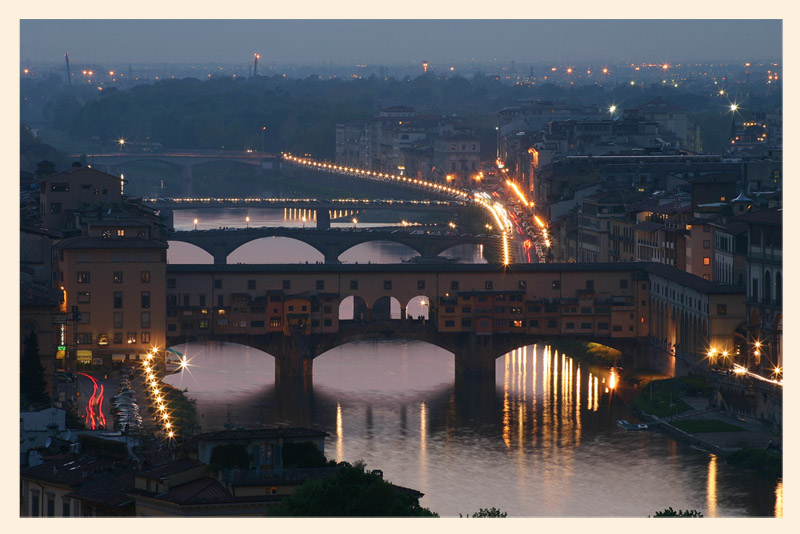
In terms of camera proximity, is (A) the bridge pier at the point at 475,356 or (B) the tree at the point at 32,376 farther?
(A) the bridge pier at the point at 475,356

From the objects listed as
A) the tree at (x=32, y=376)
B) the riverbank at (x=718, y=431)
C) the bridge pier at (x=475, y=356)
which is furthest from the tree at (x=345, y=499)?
the bridge pier at (x=475, y=356)

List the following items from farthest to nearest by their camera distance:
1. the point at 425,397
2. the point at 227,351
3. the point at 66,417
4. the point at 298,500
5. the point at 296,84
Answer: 1. the point at 296,84
2. the point at 227,351
3. the point at 425,397
4. the point at 66,417
5. the point at 298,500

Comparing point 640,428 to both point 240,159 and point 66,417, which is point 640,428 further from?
point 240,159

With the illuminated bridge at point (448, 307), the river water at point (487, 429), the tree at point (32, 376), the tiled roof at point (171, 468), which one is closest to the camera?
the tiled roof at point (171, 468)

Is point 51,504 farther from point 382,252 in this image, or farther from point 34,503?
point 382,252

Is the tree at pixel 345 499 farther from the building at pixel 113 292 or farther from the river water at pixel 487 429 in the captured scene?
the building at pixel 113 292

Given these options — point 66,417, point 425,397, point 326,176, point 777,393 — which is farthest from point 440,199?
point 66,417

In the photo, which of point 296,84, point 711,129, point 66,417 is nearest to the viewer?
point 66,417
